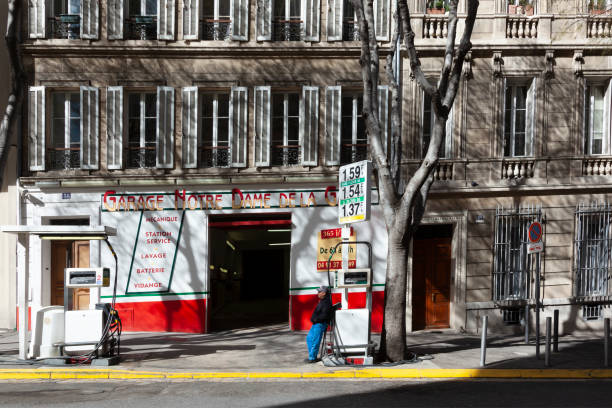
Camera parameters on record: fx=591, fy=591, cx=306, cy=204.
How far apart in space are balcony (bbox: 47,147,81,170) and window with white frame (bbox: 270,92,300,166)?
5.16m

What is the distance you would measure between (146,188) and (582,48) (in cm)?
1199

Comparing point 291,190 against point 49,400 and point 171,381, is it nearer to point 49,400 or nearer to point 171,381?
point 171,381

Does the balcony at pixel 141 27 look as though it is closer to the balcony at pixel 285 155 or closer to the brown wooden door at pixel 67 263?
the balcony at pixel 285 155

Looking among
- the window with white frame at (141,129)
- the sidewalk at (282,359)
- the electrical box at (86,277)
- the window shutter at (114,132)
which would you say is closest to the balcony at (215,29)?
the window with white frame at (141,129)

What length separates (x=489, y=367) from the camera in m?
11.2

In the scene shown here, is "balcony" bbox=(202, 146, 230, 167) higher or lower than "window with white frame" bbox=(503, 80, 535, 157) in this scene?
lower

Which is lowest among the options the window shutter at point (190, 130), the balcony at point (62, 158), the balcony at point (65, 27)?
the balcony at point (62, 158)

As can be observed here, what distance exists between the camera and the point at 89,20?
596 inches

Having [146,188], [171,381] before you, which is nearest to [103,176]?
[146,188]

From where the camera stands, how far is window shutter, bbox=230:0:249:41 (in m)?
15.3

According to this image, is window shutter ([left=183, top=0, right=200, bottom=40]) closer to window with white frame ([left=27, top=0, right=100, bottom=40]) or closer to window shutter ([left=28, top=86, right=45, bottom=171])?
window with white frame ([left=27, top=0, right=100, bottom=40])

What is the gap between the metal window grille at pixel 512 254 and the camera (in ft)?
51.1

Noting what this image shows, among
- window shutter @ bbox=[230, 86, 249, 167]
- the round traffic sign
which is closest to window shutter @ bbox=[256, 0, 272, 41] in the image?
window shutter @ bbox=[230, 86, 249, 167]

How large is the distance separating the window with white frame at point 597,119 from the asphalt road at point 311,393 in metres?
7.80
